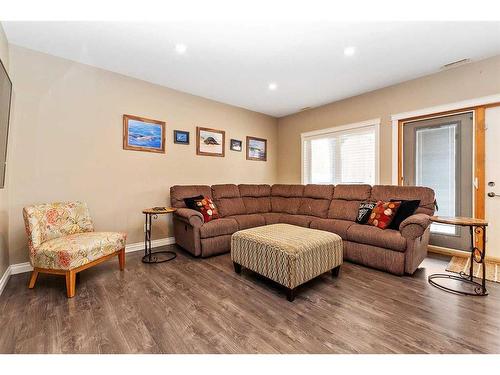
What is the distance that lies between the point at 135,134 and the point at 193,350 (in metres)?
2.95

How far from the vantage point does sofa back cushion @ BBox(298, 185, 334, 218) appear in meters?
3.80

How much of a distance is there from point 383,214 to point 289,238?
1.46m

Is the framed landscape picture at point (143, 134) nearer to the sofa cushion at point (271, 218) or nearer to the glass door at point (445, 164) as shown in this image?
the sofa cushion at point (271, 218)

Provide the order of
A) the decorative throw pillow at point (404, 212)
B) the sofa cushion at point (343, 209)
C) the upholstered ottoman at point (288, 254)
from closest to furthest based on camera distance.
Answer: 1. the upholstered ottoman at point (288, 254)
2. the decorative throw pillow at point (404, 212)
3. the sofa cushion at point (343, 209)

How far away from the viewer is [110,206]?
10.3ft

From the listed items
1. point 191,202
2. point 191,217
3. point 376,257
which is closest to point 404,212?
point 376,257

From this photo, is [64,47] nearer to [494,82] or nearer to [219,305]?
[219,305]

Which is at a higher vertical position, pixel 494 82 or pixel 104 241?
pixel 494 82

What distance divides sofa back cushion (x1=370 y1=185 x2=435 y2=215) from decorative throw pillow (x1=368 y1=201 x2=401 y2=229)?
254 mm

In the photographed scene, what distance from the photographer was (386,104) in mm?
3664

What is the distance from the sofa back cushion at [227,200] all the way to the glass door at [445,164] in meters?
2.73

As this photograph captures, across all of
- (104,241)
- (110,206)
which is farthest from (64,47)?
(104,241)

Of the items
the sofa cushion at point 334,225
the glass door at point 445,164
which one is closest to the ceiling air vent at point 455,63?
the glass door at point 445,164

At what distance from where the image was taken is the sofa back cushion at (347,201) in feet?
11.2
